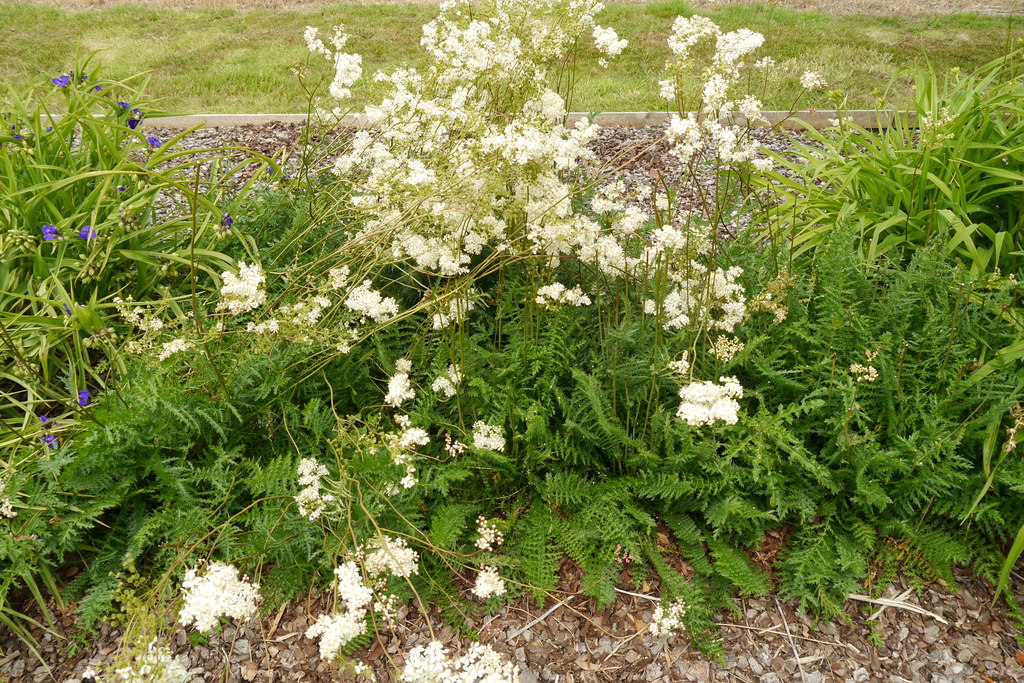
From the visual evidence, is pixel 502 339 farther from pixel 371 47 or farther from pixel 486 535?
pixel 371 47

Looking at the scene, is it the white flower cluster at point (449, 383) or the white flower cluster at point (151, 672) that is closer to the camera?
the white flower cluster at point (151, 672)

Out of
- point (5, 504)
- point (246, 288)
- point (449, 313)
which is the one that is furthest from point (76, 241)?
point (449, 313)

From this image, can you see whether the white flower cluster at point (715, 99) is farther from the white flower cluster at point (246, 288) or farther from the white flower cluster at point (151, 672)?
the white flower cluster at point (151, 672)

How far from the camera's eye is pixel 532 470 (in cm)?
256

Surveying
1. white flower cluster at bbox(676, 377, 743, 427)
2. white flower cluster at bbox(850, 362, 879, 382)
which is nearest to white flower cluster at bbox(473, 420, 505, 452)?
white flower cluster at bbox(676, 377, 743, 427)

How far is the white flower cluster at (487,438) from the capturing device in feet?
7.38

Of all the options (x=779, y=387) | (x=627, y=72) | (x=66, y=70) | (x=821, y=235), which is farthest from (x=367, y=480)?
(x=66, y=70)

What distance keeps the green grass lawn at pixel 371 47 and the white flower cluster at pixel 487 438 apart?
417cm

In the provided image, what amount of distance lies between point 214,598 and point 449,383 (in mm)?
1100

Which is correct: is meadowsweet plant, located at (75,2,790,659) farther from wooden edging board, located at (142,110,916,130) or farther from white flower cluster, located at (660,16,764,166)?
wooden edging board, located at (142,110,916,130)

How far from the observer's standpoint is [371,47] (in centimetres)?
705

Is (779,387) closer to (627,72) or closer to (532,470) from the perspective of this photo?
(532,470)

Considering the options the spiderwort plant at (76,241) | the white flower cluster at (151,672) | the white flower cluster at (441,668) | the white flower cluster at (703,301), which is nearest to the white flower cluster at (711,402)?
the white flower cluster at (703,301)

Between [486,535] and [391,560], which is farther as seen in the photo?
[486,535]
